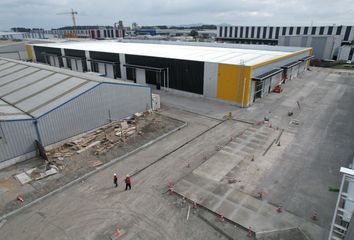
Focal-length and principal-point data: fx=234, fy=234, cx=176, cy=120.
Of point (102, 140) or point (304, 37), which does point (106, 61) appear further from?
point (304, 37)

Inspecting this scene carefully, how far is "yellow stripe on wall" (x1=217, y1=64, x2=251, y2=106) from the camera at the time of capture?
28.5 meters

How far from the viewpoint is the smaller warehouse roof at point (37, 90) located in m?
19.8

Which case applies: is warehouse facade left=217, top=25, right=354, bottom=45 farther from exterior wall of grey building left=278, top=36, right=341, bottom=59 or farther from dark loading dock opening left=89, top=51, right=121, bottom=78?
dark loading dock opening left=89, top=51, right=121, bottom=78

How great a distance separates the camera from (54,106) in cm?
1938

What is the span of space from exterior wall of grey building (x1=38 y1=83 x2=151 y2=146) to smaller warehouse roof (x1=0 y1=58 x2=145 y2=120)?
2.11ft

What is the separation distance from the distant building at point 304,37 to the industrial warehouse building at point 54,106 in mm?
57761

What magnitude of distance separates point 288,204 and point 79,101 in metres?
17.7

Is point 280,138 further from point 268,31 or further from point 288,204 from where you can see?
point 268,31

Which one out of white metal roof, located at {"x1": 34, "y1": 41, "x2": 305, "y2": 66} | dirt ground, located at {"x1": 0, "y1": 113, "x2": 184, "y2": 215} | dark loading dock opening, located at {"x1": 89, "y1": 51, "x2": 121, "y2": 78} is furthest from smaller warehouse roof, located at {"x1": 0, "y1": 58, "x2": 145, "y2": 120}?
white metal roof, located at {"x1": 34, "y1": 41, "x2": 305, "y2": 66}

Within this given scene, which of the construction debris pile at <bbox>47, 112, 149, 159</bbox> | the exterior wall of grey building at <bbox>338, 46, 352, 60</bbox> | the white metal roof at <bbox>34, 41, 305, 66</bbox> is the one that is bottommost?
the construction debris pile at <bbox>47, 112, 149, 159</bbox>

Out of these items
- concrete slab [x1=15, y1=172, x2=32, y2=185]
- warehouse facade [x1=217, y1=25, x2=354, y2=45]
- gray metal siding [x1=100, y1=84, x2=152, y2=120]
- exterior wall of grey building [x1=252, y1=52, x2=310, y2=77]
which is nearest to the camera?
concrete slab [x1=15, y1=172, x2=32, y2=185]

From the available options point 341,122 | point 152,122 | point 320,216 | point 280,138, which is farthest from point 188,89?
point 320,216

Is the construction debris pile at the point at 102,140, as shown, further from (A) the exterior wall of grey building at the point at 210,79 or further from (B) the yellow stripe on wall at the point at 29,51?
(B) the yellow stripe on wall at the point at 29,51

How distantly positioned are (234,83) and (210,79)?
3457 millimetres
